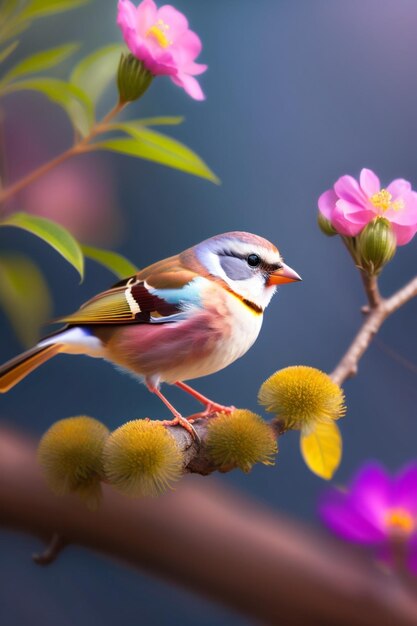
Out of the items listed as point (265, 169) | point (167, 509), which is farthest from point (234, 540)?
point (265, 169)

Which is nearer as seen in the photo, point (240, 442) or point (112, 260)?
point (240, 442)

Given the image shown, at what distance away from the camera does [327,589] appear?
2.00 feet

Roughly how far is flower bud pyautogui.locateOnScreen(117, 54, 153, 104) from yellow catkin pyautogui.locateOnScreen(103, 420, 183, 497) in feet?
0.94

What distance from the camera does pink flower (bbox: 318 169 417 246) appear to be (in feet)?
1.92

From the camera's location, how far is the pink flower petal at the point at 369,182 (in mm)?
607

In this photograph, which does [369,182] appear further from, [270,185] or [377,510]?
[377,510]

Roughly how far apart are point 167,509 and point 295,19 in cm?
47

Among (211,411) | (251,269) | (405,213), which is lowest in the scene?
(211,411)

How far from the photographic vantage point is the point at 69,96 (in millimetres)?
623

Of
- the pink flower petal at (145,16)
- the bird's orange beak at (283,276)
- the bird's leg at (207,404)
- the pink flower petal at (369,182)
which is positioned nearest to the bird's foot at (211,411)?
the bird's leg at (207,404)

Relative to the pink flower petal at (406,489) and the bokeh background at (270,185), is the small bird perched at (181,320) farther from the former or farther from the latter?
the pink flower petal at (406,489)

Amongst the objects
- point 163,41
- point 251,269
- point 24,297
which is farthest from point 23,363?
point 163,41

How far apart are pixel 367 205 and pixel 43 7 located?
1.14ft

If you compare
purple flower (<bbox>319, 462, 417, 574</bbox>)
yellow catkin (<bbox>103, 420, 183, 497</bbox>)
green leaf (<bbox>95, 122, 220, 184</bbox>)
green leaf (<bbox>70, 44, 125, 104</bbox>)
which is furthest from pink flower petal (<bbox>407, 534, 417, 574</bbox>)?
green leaf (<bbox>70, 44, 125, 104</bbox>)
